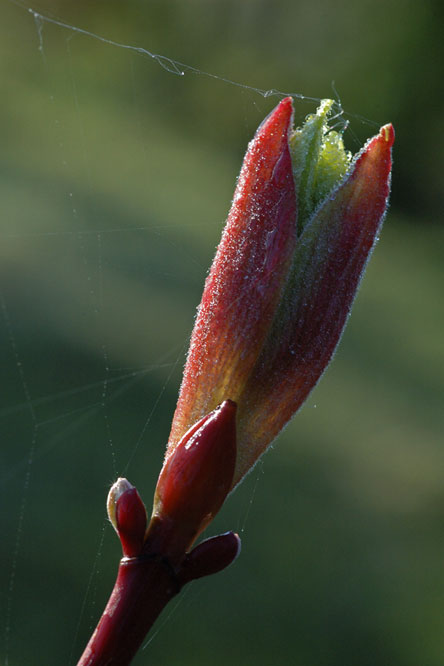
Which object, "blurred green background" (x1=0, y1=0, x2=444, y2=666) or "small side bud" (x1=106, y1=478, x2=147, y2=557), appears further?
"blurred green background" (x1=0, y1=0, x2=444, y2=666)

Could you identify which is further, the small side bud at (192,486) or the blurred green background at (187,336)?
the blurred green background at (187,336)

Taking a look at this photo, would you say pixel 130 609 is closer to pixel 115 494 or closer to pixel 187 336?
pixel 115 494

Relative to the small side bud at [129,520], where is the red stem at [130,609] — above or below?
below

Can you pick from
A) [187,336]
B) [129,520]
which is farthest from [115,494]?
[187,336]

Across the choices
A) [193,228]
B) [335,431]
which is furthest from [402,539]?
[193,228]

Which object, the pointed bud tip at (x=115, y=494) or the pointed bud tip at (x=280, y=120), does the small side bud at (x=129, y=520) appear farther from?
the pointed bud tip at (x=280, y=120)

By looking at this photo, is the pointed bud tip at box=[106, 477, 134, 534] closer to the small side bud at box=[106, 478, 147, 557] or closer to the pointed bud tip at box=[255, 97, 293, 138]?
the small side bud at box=[106, 478, 147, 557]

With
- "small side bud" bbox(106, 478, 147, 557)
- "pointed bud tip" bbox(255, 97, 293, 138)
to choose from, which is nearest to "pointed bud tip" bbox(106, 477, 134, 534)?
"small side bud" bbox(106, 478, 147, 557)

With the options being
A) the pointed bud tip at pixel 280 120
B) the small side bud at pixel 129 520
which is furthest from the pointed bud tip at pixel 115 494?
the pointed bud tip at pixel 280 120
